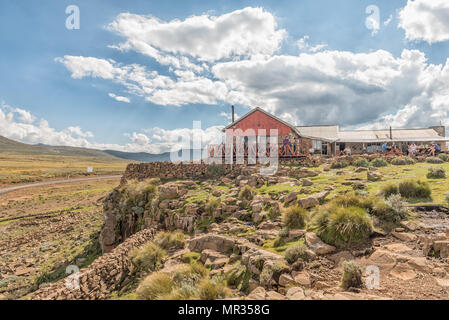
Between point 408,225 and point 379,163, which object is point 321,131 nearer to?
point 379,163

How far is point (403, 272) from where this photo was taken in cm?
567

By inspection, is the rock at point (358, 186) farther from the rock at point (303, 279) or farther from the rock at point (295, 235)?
the rock at point (303, 279)

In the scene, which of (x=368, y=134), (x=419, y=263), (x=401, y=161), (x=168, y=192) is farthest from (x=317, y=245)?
(x=368, y=134)

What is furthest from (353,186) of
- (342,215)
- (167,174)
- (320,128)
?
(320,128)

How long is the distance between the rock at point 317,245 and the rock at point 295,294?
1995 mm

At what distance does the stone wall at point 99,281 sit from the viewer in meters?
8.75

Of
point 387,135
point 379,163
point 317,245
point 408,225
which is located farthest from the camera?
point 387,135

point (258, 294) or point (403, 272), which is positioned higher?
point (403, 272)

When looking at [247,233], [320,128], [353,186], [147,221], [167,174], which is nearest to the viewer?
[247,233]

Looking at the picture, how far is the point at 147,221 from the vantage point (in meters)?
15.1

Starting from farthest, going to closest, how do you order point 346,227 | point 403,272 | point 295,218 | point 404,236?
point 295,218, point 346,227, point 404,236, point 403,272

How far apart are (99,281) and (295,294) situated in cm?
877
